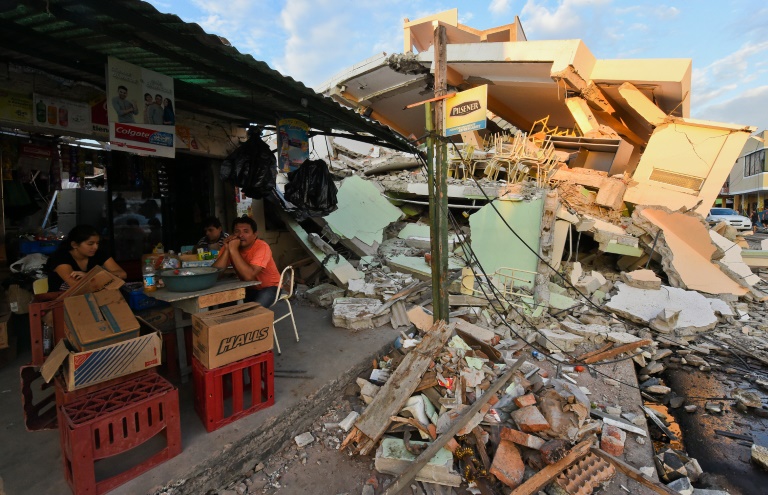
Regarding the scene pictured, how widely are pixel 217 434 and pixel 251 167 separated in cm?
352

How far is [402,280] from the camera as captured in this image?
21.7 ft

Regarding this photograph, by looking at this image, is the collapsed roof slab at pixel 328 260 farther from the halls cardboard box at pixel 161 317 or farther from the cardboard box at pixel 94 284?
the cardboard box at pixel 94 284

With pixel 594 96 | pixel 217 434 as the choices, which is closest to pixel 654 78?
pixel 594 96

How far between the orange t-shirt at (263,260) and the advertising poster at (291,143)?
1.47 meters

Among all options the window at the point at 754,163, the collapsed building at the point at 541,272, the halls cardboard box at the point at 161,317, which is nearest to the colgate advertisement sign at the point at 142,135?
the halls cardboard box at the point at 161,317

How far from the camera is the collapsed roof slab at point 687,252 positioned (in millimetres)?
7742

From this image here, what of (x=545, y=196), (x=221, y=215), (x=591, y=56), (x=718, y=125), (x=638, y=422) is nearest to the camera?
(x=638, y=422)

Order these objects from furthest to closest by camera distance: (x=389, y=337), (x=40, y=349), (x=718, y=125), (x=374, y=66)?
(x=374, y=66) < (x=718, y=125) < (x=389, y=337) < (x=40, y=349)

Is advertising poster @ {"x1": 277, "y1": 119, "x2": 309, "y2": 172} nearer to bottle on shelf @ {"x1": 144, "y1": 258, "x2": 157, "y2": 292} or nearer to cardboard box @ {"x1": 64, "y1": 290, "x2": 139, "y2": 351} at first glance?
bottle on shelf @ {"x1": 144, "y1": 258, "x2": 157, "y2": 292}

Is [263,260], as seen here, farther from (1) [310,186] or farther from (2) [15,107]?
(2) [15,107]

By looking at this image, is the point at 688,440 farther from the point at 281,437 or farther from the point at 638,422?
the point at 281,437

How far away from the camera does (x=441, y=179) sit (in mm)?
4273

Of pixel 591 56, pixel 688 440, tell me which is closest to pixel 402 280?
pixel 688 440

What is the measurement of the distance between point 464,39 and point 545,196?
13786 millimetres
